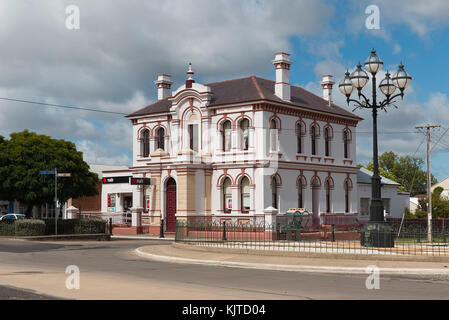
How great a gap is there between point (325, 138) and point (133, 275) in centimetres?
3019

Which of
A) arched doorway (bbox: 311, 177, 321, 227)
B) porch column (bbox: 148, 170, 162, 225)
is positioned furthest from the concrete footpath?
arched doorway (bbox: 311, 177, 321, 227)

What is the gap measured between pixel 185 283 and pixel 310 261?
18.1ft

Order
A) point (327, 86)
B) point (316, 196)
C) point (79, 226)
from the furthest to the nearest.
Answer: point (327, 86) → point (316, 196) → point (79, 226)

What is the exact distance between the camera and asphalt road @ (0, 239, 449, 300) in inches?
464

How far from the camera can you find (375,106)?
65.5ft

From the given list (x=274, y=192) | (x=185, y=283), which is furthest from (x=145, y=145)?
(x=185, y=283)

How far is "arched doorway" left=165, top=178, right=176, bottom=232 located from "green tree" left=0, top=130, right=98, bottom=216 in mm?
5254

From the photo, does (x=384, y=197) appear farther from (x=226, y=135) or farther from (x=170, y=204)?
(x=170, y=204)

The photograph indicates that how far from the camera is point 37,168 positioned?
36.5m

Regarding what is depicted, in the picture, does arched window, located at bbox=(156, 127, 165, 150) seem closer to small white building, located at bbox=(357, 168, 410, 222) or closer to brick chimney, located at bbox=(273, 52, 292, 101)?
brick chimney, located at bbox=(273, 52, 292, 101)

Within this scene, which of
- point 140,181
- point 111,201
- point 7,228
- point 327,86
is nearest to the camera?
point 7,228

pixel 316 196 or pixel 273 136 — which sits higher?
pixel 273 136

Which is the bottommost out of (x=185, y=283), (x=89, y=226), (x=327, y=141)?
(x=185, y=283)

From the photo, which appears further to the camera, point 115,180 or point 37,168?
point 115,180
